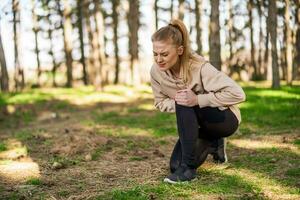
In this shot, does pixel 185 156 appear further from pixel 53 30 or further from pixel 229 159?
pixel 53 30

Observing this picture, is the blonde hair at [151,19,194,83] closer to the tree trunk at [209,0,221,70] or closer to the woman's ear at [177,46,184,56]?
the woman's ear at [177,46,184,56]

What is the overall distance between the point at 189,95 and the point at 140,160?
2044 millimetres

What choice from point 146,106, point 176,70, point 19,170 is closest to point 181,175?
point 176,70

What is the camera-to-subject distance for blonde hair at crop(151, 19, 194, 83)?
4367 mm

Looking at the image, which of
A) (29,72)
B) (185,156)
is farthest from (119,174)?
(29,72)

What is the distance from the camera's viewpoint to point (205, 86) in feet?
14.9

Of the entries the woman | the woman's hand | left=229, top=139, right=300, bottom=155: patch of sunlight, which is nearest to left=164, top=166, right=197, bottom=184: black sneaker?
the woman

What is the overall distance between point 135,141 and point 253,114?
3607 millimetres

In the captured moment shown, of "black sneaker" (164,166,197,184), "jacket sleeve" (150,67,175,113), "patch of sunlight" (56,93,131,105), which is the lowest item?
"patch of sunlight" (56,93,131,105)

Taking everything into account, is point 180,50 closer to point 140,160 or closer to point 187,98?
point 187,98

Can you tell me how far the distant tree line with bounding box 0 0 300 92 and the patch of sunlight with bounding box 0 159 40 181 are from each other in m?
7.46

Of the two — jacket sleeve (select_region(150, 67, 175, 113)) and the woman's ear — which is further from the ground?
the woman's ear

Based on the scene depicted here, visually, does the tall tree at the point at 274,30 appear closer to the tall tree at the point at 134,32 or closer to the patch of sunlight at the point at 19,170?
the tall tree at the point at 134,32

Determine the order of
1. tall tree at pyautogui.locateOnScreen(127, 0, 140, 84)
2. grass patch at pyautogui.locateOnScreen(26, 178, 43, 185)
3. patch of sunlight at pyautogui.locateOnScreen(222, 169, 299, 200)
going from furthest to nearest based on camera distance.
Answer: tall tree at pyautogui.locateOnScreen(127, 0, 140, 84)
grass patch at pyautogui.locateOnScreen(26, 178, 43, 185)
patch of sunlight at pyautogui.locateOnScreen(222, 169, 299, 200)
